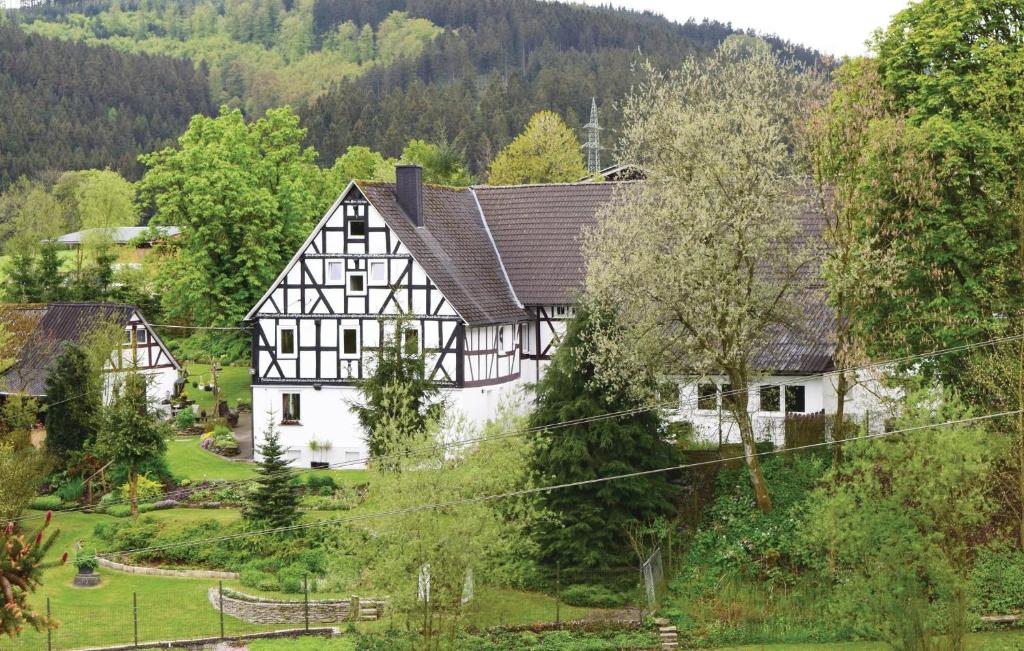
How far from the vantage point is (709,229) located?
31.9 m

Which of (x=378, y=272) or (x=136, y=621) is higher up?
(x=378, y=272)

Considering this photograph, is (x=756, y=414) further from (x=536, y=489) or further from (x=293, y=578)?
(x=293, y=578)

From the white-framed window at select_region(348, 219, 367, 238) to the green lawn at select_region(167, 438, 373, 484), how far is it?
23.9 feet

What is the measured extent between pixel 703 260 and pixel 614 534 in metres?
6.42

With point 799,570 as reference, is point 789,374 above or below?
above

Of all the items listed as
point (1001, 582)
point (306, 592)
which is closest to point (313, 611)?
point (306, 592)

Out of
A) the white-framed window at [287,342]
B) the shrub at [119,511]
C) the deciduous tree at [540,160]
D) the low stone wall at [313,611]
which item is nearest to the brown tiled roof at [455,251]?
the white-framed window at [287,342]

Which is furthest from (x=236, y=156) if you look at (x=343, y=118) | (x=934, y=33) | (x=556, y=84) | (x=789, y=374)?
(x=556, y=84)

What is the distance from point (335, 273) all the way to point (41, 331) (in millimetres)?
13260

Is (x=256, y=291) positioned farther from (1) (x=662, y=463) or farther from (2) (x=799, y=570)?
(2) (x=799, y=570)

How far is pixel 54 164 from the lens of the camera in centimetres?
14825

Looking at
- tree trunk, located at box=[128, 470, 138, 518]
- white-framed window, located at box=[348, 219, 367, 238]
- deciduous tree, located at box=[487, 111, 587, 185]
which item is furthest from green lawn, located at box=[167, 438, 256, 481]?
deciduous tree, located at box=[487, 111, 587, 185]

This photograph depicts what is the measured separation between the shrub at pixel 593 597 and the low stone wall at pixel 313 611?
4123mm

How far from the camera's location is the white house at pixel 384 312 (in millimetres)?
44406
